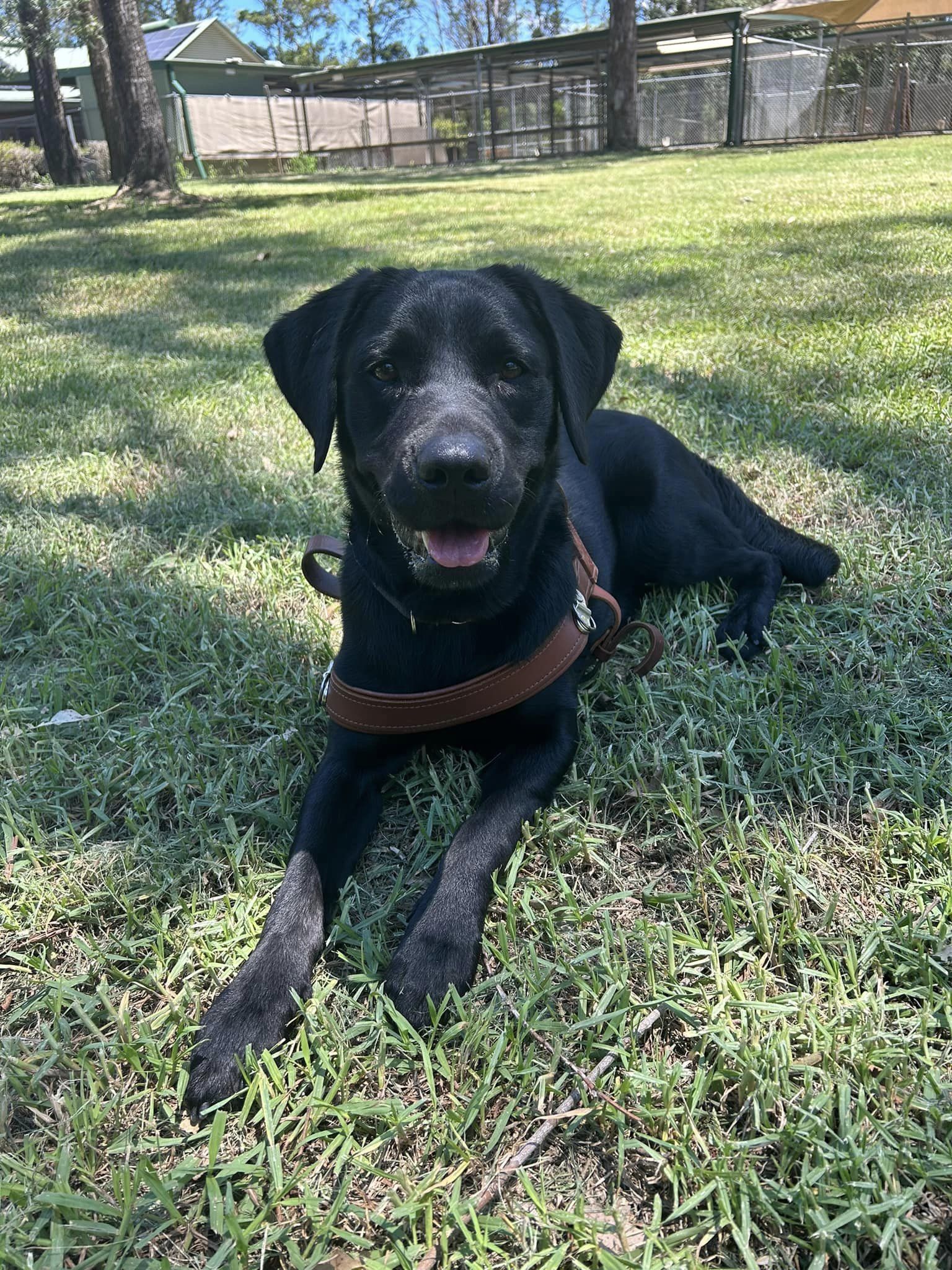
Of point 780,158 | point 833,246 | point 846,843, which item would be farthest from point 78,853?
point 780,158

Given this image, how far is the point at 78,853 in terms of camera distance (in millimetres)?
1911

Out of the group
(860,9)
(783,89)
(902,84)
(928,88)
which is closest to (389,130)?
(783,89)

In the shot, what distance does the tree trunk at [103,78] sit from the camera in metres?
13.0

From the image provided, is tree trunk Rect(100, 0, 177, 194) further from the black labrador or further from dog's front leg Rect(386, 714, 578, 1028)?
dog's front leg Rect(386, 714, 578, 1028)

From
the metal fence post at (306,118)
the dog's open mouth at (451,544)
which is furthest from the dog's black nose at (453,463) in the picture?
the metal fence post at (306,118)

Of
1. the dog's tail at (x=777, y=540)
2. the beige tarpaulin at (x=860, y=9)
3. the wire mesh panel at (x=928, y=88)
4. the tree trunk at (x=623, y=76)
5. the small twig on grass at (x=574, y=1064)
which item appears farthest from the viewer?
the beige tarpaulin at (x=860, y=9)

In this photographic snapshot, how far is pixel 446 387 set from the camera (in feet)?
6.99

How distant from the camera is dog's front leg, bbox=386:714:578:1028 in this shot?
154 cm

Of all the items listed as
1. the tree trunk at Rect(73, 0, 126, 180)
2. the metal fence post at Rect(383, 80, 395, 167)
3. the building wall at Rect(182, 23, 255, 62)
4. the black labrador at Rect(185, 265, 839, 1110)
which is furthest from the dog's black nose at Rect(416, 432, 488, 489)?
the building wall at Rect(182, 23, 255, 62)

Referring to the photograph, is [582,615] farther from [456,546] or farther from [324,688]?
[324,688]

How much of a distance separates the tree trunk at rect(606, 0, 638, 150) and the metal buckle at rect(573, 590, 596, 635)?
2231 cm

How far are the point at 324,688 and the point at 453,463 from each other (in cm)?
76

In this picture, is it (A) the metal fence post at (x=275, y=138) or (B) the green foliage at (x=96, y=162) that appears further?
(A) the metal fence post at (x=275, y=138)

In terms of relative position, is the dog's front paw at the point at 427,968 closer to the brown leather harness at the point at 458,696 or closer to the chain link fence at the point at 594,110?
the brown leather harness at the point at 458,696
